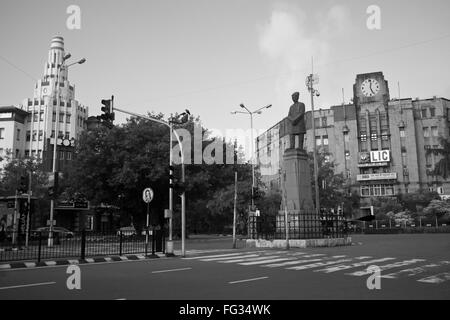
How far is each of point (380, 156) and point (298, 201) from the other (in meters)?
63.3

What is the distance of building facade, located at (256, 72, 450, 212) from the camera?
80438mm

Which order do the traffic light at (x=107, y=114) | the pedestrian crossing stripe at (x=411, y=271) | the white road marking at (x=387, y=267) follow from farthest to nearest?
the traffic light at (x=107, y=114)
the white road marking at (x=387, y=267)
the pedestrian crossing stripe at (x=411, y=271)

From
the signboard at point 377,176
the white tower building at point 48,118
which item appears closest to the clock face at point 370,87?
the signboard at point 377,176

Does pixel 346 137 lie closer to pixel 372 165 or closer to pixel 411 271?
pixel 372 165

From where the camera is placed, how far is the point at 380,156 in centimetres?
8225

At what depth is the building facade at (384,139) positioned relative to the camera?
3167 inches

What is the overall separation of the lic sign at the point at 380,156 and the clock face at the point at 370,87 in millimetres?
12013

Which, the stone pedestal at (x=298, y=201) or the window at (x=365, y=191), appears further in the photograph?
the window at (x=365, y=191)

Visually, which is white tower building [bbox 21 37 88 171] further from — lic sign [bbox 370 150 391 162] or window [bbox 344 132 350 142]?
lic sign [bbox 370 150 391 162]

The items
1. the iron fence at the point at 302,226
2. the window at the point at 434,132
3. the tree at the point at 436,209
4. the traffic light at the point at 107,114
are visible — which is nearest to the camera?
the traffic light at the point at 107,114

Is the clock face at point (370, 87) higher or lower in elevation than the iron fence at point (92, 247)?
higher

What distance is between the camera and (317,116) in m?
92.2

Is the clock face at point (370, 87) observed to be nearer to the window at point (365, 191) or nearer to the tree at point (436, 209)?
the window at point (365, 191)

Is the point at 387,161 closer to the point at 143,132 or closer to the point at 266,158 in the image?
the point at 266,158
